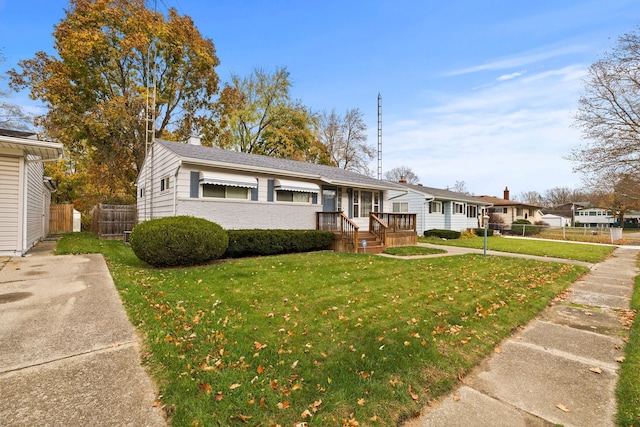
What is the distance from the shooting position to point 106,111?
17547 mm

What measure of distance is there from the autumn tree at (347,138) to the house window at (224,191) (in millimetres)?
22230

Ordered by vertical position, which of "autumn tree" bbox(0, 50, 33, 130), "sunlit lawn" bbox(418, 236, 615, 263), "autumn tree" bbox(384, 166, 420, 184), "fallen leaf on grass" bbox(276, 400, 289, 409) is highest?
"autumn tree" bbox(384, 166, 420, 184)

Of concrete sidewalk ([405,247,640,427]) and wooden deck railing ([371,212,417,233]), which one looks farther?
wooden deck railing ([371,212,417,233])

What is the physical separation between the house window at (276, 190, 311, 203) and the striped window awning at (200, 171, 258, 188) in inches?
48.7

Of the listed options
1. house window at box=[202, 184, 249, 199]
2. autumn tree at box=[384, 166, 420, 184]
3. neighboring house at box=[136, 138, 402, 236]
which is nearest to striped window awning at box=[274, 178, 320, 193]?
neighboring house at box=[136, 138, 402, 236]

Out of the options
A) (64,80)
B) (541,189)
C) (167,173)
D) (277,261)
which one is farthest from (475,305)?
(541,189)

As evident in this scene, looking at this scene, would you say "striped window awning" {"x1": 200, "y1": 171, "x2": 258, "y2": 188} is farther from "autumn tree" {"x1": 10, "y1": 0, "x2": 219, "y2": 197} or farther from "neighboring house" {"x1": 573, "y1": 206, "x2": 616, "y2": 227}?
"neighboring house" {"x1": 573, "y1": 206, "x2": 616, "y2": 227}

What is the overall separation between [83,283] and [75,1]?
20.4 metres

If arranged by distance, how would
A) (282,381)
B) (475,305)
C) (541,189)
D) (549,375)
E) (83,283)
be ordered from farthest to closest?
(541,189), (83,283), (475,305), (549,375), (282,381)

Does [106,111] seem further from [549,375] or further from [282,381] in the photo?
[549,375]

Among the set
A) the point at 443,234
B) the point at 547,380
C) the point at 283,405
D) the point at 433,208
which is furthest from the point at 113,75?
the point at 547,380

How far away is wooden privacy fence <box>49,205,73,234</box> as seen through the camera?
780 inches

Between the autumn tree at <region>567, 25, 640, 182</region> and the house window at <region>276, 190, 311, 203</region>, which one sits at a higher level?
the autumn tree at <region>567, 25, 640, 182</region>

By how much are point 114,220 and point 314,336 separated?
1668 centimetres
